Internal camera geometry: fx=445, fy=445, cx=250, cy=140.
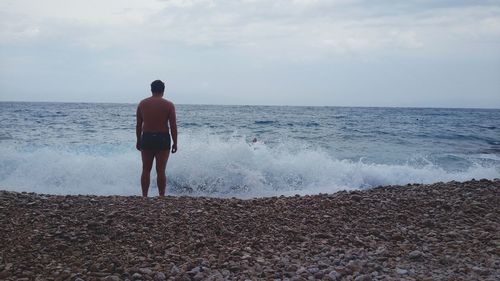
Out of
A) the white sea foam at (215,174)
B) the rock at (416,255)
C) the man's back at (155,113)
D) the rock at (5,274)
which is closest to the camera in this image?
the rock at (5,274)

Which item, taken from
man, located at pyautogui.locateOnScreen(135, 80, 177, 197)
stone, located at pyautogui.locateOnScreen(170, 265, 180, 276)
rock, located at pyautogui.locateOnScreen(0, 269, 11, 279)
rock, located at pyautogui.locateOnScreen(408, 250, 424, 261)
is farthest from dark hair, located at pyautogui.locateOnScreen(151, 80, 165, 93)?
A: rock, located at pyautogui.locateOnScreen(408, 250, 424, 261)

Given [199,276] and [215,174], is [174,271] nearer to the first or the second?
[199,276]

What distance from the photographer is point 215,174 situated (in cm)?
942

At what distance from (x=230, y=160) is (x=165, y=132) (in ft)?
11.3

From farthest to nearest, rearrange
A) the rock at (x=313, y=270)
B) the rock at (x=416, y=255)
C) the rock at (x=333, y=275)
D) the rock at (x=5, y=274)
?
1. the rock at (x=416, y=255)
2. the rock at (x=313, y=270)
3. the rock at (x=333, y=275)
4. the rock at (x=5, y=274)

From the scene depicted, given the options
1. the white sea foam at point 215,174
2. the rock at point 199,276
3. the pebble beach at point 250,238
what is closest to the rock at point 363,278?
the pebble beach at point 250,238

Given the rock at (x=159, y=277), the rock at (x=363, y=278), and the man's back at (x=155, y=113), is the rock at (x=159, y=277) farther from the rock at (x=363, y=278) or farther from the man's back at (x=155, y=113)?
the man's back at (x=155, y=113)

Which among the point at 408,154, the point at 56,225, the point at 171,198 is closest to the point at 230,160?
the point at 171,198

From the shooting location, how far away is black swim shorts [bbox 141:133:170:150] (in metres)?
6.52

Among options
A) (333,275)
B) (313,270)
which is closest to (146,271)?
(313,270)

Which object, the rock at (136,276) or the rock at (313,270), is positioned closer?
the rock at (136,276)

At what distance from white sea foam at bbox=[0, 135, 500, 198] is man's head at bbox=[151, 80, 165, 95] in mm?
2491

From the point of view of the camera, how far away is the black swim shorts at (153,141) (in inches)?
257

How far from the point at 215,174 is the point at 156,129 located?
308cm
